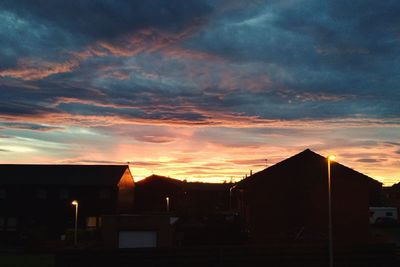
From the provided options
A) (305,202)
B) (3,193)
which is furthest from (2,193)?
(305,202)

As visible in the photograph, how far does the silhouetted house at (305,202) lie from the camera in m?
33.1

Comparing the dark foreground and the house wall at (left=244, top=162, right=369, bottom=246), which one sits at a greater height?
the house wall at (left=244, top=162, right=369, bottom=246)

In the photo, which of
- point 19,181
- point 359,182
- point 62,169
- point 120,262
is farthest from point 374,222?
point 120,262

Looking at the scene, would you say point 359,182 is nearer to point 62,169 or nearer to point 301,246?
point 301,246

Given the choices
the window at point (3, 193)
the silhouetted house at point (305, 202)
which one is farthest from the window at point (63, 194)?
the silhouetted house at point (305, 202)

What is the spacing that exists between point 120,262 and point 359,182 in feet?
63.6

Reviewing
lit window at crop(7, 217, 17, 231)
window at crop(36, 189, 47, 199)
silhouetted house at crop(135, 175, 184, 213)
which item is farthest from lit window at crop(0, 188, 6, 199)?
silhouetted house at crop(135, 175, 184, 213)

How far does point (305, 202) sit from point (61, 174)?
35.0 metres

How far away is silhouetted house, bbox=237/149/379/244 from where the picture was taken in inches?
1304

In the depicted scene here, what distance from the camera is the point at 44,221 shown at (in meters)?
56.3

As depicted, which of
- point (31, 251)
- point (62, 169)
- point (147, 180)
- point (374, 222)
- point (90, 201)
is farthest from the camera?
point (147, 180)

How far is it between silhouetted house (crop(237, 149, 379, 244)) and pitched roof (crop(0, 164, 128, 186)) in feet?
87.2

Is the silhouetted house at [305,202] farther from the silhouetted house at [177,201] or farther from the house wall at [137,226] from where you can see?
the silhouetted house at [177,201]

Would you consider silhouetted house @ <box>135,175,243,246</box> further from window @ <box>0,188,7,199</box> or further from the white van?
window @ <box>0,188,7,199</box>
